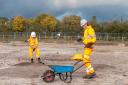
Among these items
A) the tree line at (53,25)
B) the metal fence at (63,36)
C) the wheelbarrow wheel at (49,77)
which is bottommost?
the wheelbarrow wheel at (49,77)

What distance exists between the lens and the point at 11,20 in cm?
8675

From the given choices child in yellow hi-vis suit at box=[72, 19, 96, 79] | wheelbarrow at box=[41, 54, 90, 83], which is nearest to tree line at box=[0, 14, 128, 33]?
child in yellow hi-vis suit at box=[72, 19, 96, 79]

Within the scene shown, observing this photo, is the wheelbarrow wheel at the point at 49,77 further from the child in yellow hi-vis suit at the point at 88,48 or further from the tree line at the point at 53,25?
the tree line at the point at 53,25

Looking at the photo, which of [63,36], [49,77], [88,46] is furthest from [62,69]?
[63,36]

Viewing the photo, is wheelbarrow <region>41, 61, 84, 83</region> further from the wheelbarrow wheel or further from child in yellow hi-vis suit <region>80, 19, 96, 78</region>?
child in yellow hi-vis suit <region>80, 19, 96, 78</region>

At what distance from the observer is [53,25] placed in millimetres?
81250

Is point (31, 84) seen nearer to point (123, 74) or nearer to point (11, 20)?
point (123, 74)

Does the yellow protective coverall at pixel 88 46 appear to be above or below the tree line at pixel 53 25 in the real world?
below

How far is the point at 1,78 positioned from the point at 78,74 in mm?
2834

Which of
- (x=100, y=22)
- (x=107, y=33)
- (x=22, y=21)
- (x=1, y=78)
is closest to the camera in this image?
(x=1, y=78)

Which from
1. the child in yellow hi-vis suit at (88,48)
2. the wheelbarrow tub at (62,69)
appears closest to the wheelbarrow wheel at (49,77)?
the wheelbarrow tub at (62,69)

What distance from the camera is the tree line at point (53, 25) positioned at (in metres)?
72.3

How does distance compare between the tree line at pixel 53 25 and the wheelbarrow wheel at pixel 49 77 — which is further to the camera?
the tree line at pixel 53 25

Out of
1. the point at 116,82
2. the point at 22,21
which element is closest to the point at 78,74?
the point at 116,82
